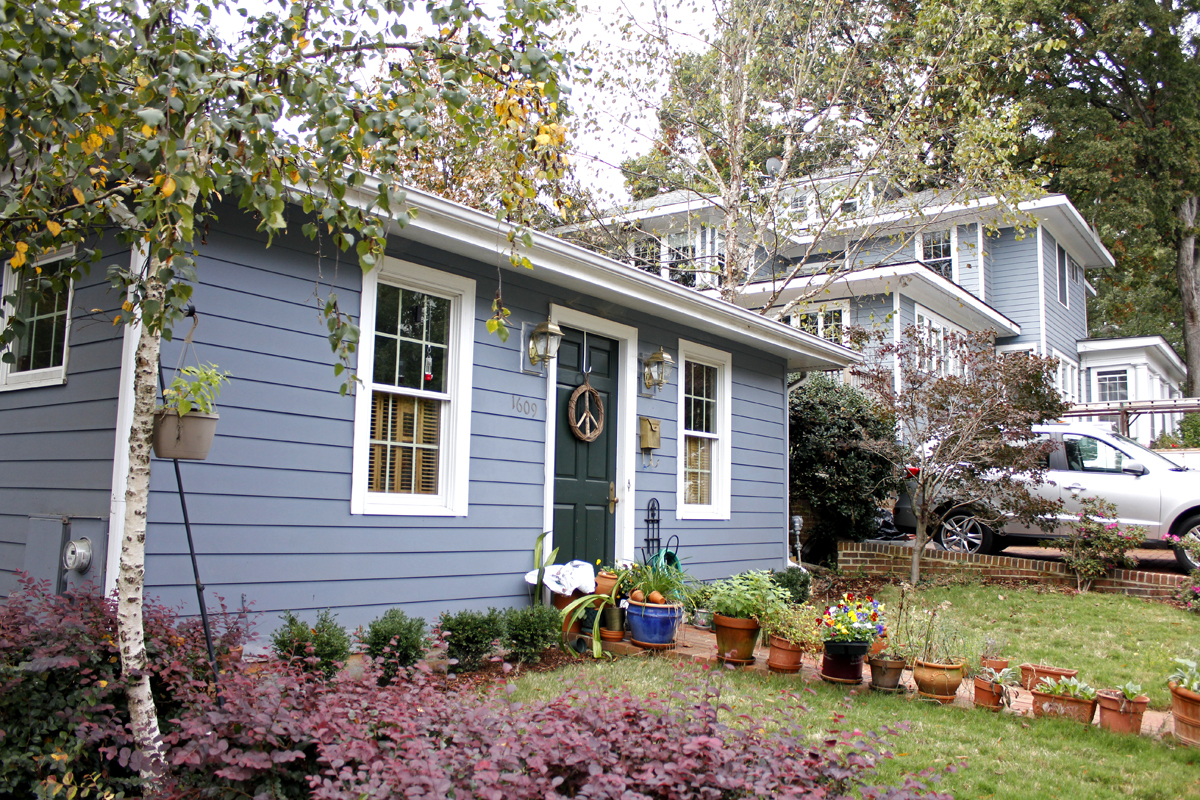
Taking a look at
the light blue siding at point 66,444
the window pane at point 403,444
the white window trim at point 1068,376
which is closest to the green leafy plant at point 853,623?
the window pane at point 403,444

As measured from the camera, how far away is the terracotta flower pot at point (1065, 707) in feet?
14.3

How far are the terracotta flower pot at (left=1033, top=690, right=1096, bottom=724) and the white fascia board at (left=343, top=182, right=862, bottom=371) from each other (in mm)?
3926

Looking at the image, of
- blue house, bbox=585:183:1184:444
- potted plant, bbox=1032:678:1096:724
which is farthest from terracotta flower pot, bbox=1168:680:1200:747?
blue house, bbox=585:183:1184:444

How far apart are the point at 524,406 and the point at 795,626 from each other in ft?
8.06

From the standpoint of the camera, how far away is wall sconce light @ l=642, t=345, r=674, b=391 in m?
7.28

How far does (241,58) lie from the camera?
125 inches

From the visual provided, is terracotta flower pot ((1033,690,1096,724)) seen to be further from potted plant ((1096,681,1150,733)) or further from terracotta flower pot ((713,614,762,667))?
terracotta flower pot ((713,614,762,667))

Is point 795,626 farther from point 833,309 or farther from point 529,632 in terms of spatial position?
point 833,309

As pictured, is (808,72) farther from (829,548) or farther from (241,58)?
(241,58)

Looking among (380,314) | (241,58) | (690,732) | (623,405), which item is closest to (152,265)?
(241,58)

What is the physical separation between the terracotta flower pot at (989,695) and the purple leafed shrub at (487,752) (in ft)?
6.92

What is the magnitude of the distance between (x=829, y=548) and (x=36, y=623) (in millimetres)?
9555

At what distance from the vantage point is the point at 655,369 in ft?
23.9

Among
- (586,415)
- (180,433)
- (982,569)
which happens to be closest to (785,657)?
(586,415)
